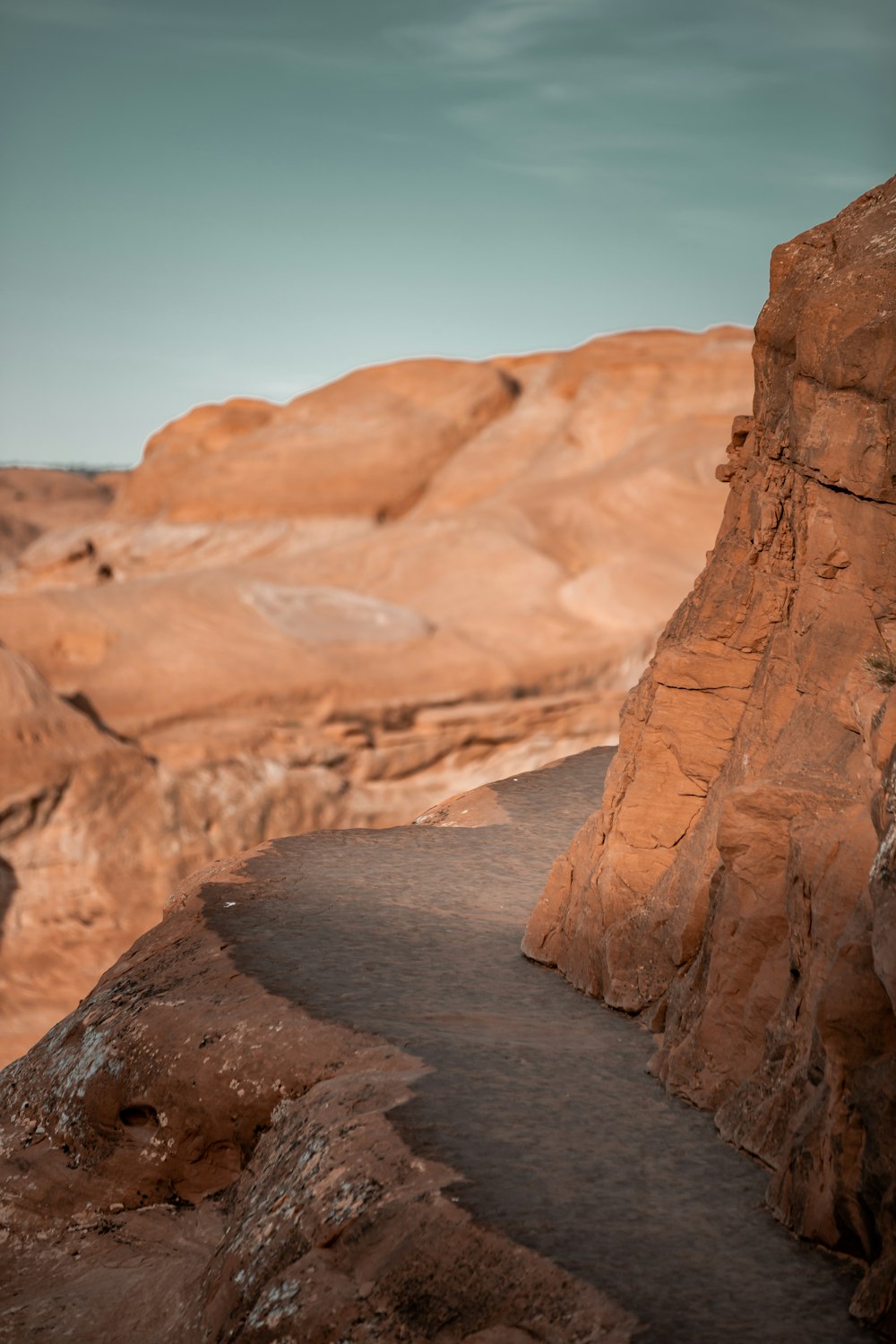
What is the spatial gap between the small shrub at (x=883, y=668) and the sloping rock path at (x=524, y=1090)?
71.9 inches

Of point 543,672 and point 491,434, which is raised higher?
point 491,434

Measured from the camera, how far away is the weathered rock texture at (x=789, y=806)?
4.12m

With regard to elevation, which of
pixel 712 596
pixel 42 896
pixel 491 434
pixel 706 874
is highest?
pixel 491 434

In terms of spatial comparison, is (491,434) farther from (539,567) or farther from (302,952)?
(302,952)

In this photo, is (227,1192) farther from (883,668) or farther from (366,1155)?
(883,668)

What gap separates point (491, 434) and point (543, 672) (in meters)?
10.5

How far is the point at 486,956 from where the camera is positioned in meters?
7.59

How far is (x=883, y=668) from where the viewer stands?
540 centimetres

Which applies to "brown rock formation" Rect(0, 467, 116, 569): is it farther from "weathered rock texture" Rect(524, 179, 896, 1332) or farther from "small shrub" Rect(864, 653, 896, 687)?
"small shrub" Rect(864, 653, 896, 687)

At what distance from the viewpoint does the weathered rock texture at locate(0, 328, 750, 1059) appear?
16.5 meters

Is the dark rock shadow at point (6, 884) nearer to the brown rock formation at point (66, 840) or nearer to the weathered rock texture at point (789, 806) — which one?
the brown rock formation at point (66, 840)

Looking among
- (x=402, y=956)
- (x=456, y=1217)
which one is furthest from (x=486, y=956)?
(x=456, y=1217)

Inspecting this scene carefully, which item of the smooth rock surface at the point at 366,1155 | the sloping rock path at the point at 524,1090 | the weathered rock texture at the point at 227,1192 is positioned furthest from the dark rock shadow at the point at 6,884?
the weathered rock texture at the point at 227,1192

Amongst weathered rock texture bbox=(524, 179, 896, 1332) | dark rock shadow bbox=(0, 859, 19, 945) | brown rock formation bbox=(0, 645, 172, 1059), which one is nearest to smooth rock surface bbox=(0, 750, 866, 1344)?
weathered rock texture bbox=(524, 179, 896, 1332)
